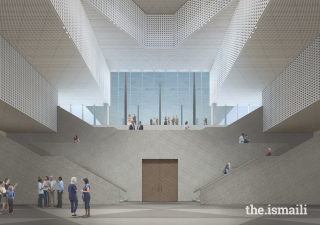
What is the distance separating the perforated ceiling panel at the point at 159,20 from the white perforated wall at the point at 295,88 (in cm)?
476

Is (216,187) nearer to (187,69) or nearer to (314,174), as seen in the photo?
(314,174)

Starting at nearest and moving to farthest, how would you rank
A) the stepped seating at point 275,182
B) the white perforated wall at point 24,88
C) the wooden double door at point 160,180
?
the white perforated wall at point 24,88
the stepped seating at point 275,182
the wooden double door at point 160,180

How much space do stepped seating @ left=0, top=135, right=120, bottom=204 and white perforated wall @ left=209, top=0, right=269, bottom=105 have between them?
380 inches

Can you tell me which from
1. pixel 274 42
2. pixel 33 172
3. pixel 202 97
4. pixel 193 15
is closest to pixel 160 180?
pixel 33 172

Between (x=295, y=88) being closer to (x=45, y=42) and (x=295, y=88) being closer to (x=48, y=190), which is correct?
(x=45, y=42)

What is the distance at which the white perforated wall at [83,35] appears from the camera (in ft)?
51.7

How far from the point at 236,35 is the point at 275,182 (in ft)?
25.2

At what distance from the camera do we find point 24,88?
61.5 ft

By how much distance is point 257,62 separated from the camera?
808 inches

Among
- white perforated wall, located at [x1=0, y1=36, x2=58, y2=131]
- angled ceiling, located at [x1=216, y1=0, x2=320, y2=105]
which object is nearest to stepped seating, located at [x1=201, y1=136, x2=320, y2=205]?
angled ceiling, located at [x1=216, y1=0, x2=320, y2=105]

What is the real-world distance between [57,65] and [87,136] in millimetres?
6393

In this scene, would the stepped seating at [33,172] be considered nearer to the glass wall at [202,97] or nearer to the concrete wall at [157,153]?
the concrete wall at [157,153]

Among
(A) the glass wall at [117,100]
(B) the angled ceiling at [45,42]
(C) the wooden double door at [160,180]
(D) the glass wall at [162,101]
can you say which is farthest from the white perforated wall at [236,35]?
(A) the glass wall at [117,100]

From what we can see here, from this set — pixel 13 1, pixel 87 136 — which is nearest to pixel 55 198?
pixel 87 136
